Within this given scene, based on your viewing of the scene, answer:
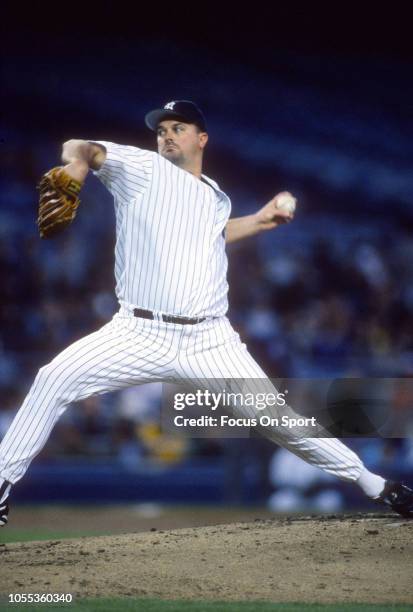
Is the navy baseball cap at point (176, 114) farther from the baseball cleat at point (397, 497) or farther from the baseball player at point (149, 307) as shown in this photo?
the baseball cleat at point (397, 497)

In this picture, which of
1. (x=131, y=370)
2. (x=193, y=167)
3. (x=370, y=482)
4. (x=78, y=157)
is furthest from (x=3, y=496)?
(x=193, y=167)

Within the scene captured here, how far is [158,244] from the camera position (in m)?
3.35

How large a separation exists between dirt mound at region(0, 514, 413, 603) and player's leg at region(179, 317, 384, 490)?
0.23m

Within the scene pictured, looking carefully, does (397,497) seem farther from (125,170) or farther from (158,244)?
(125,170)

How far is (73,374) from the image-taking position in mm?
3217

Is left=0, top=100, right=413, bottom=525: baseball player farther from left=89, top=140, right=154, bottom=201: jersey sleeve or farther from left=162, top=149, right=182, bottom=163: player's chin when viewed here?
left=162, top=149, right=182, bottom=163: player's chin

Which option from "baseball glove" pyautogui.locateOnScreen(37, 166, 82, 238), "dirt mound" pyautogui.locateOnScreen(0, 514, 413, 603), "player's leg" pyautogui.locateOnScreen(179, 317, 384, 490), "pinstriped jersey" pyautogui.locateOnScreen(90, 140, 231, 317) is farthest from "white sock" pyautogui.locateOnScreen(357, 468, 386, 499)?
"baseball glove" pyautogui.locateOnScreen(37, 166, 82, 238)

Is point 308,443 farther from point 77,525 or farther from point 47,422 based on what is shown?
point 77,525

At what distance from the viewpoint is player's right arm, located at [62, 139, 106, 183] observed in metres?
3.06

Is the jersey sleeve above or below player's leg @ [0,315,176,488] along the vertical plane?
above

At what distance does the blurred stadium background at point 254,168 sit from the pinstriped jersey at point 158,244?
383cm

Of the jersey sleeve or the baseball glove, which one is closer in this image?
the baseball glove

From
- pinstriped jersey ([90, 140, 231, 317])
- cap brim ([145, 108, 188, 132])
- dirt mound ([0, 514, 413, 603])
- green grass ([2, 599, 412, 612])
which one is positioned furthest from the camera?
cap brim ([145, 108, 188, 132])

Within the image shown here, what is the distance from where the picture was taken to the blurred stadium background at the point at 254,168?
7.66 meters
